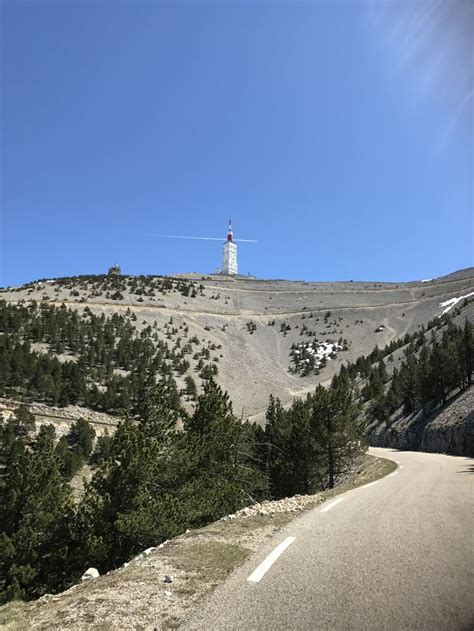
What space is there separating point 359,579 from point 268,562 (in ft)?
4.74

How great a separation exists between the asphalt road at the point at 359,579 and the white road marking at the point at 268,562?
0.02 metres

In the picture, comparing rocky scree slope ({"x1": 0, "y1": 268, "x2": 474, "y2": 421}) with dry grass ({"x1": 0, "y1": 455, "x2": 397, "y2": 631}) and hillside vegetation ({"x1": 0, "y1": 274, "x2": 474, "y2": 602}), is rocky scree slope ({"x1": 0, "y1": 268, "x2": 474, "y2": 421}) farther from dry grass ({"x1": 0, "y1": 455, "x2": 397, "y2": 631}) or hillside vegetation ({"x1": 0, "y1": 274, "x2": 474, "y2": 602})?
dry grass ({"x1": 0, "y1": 455, "x2": 397, "y2": 631})

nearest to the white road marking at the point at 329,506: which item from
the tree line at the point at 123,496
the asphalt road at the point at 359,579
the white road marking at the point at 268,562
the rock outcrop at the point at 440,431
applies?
the asphalt road at the point at 359,579

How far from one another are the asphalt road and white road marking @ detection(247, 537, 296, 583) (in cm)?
2

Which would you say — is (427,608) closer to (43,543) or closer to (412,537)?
(412,537)

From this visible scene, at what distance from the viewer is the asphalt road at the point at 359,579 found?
445 cm

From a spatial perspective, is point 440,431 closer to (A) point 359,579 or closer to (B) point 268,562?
(B) point 268,562

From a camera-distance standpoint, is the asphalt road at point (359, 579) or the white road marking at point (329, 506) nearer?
the asphalt road at point (359, 579)

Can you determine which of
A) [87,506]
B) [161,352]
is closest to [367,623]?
[87,506]

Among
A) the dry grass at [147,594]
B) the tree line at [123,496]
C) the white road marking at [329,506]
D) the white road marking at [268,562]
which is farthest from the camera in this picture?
the tree line at [123,496]

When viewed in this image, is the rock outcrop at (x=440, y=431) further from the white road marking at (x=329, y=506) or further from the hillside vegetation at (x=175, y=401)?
the white road marking at (x=329, y=506)

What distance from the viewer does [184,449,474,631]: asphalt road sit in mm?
4449

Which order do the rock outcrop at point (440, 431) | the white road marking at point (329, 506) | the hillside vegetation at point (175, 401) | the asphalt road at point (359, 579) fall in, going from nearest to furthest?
the asphalt road at point (359, 579)
the white road marking at point (329, 506)
the hillside vegetation at point (175, 401)
the rock outcrop at point (440, 431)

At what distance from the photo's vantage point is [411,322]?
109 metres
